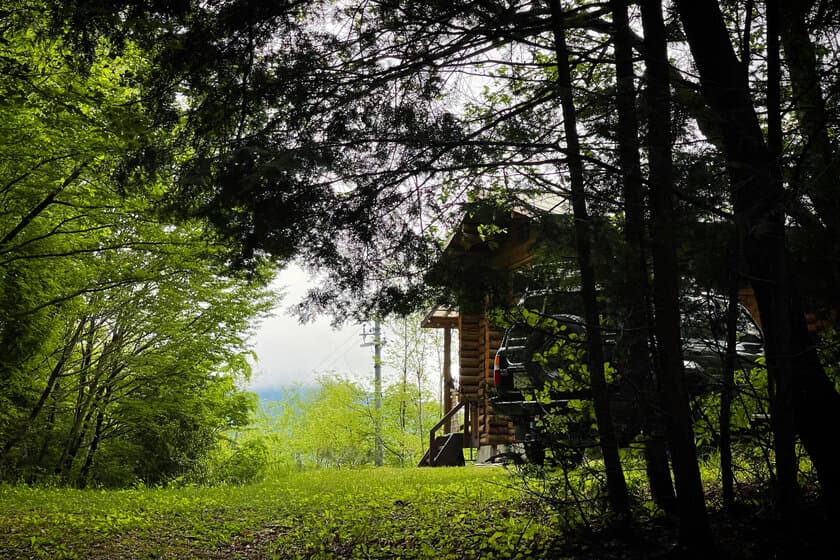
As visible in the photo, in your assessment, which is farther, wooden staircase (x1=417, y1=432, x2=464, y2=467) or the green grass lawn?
wooden staircase (x1=417, y1=432, x2=464, y2=467)

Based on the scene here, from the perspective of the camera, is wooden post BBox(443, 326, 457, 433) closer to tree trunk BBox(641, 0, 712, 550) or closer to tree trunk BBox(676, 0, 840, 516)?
tree trunk BBox(676, 0, 840, 516)

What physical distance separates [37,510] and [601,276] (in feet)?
21.7

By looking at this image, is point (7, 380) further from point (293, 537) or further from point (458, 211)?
point (458, 211)

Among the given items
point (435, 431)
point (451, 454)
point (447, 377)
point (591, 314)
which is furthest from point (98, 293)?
point (591, 314)

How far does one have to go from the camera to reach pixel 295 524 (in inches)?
250

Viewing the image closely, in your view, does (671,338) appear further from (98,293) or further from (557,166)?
(98,293)

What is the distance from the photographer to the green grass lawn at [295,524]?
16.3 feet

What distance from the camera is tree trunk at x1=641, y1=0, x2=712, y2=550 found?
3.58 meters

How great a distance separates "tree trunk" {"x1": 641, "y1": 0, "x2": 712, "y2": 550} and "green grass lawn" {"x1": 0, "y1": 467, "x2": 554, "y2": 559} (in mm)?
1110

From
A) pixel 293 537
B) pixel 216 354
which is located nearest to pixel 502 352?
pixel 293 537

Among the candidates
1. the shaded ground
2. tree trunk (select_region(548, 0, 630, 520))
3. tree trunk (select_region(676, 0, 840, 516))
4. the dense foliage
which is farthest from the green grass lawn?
the dense foliage

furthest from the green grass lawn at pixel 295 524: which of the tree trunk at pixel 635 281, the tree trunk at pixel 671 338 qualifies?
the tree trunk at pixel 671 338

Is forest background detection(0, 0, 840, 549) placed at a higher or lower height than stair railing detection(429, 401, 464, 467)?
higher

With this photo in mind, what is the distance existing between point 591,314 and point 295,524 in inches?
148
